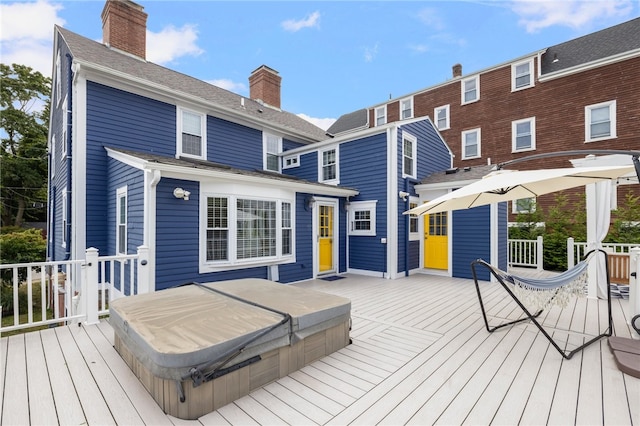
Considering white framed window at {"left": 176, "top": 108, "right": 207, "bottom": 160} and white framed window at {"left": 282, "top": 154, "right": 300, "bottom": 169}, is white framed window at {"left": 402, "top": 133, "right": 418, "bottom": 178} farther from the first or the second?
white framed window at {"left": 176, "top": 108, "right": 207, "bottom": 160}

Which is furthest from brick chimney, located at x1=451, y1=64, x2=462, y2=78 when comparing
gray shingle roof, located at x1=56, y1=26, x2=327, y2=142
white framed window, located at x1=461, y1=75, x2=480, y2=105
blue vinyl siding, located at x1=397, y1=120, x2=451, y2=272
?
gray shingle roof, located at x1=56, y1=26, x2=327, y2=142

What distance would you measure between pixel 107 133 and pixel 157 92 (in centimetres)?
158

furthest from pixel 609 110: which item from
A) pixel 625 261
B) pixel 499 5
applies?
pixel 625 261

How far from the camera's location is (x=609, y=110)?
10992mm

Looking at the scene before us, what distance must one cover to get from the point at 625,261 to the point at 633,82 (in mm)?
9150

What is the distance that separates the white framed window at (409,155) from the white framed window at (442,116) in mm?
7623

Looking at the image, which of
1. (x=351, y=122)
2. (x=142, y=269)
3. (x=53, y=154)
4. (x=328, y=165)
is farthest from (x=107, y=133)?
(x=351, y=122)

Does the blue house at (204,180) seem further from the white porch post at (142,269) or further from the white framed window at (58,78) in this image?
the white porch post at (142,269)

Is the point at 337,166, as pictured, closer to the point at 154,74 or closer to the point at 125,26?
the point at 154,74

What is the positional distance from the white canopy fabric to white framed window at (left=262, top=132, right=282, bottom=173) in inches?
260

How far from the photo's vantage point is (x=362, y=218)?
8469mm

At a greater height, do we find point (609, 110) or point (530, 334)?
point (609, 110)

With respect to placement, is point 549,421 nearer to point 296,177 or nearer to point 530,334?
point 530,334

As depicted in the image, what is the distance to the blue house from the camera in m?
5.56
